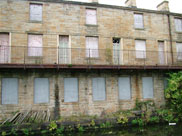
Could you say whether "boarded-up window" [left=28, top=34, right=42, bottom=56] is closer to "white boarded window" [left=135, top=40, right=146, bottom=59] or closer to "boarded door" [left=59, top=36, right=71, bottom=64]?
"boarded door" [left=59, top=36, right=71, bottom=64]

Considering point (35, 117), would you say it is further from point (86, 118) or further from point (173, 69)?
point (173, 69)

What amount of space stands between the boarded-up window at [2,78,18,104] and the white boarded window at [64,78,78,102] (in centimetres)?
329

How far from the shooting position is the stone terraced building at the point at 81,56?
12.0 metres

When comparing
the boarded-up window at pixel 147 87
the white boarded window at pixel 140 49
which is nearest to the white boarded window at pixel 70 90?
the boarded-up window at pixel 147 87

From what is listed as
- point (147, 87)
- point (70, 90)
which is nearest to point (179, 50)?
point (147, 87)

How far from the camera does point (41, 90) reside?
1220 centimetres

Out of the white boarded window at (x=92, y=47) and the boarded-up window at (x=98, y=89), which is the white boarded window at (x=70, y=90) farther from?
the white boarded window at (x=92, y=47)

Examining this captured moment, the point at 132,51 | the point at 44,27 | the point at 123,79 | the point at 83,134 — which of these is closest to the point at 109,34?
the point at 132,51

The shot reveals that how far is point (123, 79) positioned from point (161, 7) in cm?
806

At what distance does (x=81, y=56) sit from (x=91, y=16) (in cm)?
345

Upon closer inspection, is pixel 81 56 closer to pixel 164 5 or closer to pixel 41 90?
pixel 41 90

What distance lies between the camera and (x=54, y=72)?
12.5 meters

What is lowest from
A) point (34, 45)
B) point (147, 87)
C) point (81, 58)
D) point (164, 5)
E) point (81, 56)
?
point (147, 87)

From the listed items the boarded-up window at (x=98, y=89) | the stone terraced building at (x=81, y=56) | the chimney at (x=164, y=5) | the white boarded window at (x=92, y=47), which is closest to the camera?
the stone terraced building at (x=81, y=56)
